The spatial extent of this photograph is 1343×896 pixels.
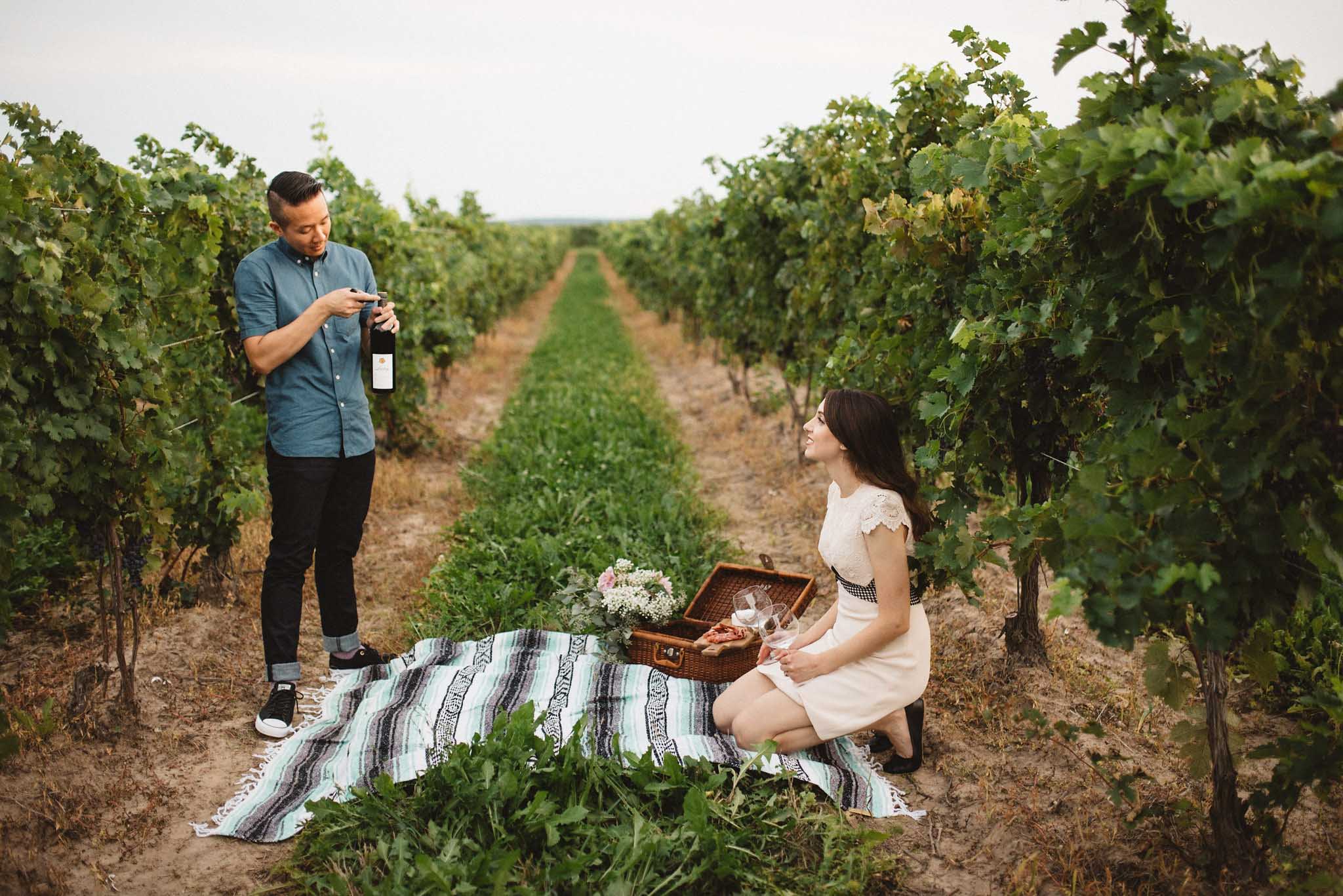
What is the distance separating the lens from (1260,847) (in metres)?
2.56

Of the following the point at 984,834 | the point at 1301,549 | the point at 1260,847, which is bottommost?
the point at 984,834

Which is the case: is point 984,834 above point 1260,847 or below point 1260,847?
below

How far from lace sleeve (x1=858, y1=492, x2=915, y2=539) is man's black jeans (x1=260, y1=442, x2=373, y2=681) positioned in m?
2.12

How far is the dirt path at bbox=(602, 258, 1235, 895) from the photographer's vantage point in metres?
2.73

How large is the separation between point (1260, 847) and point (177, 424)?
15.1 feet

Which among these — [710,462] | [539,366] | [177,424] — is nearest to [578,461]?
[710,462]

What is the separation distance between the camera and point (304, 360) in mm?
3699

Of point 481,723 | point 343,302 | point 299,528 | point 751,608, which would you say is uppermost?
point 343,302

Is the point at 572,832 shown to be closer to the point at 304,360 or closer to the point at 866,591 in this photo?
the point at 866,591

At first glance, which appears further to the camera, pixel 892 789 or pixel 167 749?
pixel 167 749

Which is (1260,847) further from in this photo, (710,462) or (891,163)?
(710,462)

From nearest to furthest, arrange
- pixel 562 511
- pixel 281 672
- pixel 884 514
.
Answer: pixel 884 514
pixel 281 672
pixel 562 511

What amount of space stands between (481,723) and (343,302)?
1721 mm

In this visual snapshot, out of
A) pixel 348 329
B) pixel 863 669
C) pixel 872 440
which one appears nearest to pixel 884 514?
pixel 872 440
